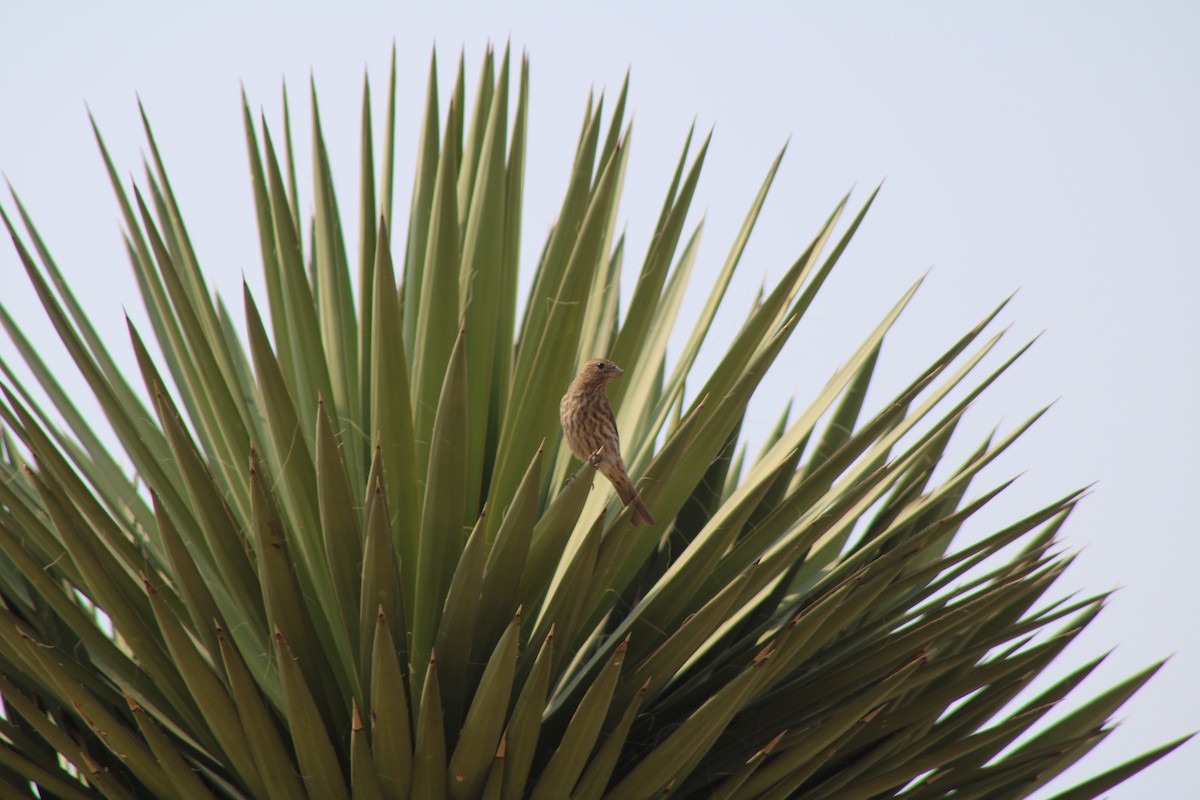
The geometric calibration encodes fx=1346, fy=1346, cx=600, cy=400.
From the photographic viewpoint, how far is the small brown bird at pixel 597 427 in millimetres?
2342

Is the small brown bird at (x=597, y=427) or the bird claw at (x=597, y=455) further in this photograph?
the small brown bird at (x=597, y=427)

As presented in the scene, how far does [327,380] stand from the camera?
274 cm

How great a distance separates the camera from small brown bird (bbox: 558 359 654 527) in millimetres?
2342

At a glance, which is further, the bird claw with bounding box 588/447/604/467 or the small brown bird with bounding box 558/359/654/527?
the small brown bird with bounding box 558/359/654/527

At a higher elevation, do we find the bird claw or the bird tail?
the bird claw

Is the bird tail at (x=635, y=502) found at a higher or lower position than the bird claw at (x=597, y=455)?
lower

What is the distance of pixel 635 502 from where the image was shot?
229 cm

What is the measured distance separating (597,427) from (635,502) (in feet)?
0.51

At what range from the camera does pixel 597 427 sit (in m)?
2.36

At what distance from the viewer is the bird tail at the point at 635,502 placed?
2303 millimetres

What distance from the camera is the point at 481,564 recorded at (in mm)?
2043

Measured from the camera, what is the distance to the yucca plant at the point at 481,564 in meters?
2.11

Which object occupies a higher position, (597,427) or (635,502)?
(597,427)

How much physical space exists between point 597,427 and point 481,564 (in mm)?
411
